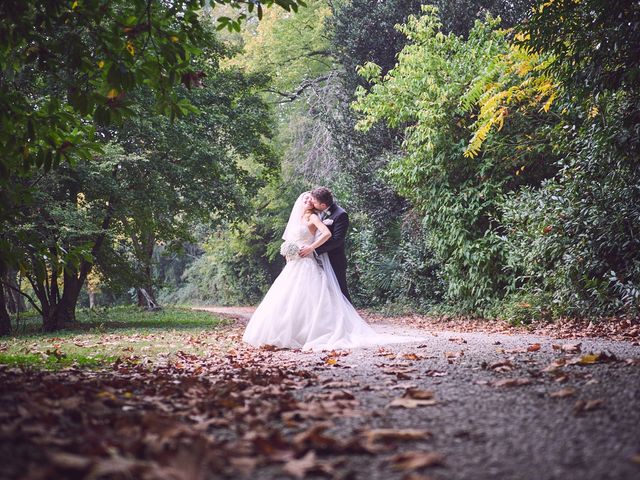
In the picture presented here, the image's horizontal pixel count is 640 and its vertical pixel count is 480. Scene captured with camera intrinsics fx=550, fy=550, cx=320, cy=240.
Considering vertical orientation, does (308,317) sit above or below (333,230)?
below

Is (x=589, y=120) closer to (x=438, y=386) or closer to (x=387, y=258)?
(x=438, y=386)

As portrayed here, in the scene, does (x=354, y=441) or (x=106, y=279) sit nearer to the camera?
(x=354, y=441)

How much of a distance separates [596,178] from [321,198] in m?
4.54

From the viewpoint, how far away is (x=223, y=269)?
103 feet

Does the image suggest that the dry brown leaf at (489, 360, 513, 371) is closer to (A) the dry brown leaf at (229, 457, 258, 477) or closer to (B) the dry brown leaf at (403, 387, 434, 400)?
(B) the dry brown leaf at (403, 387, 434, 400)

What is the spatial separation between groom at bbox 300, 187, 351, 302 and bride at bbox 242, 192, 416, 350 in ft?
0.41

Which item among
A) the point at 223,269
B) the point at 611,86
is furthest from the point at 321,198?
the point at 223,269

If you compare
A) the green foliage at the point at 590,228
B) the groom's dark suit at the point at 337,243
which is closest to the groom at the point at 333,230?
the groom's dark suit at the point at 337,243

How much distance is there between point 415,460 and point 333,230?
6.71m

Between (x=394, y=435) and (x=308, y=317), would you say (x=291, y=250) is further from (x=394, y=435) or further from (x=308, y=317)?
(x=394, y=435)

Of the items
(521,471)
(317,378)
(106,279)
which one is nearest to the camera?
(521,471)

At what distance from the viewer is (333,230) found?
28.7ft

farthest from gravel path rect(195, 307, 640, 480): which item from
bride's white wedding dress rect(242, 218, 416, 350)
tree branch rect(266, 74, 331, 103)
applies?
tree branch rect(266, 74, 331, 103)

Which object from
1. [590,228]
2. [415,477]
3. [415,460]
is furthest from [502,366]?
[590,228]
